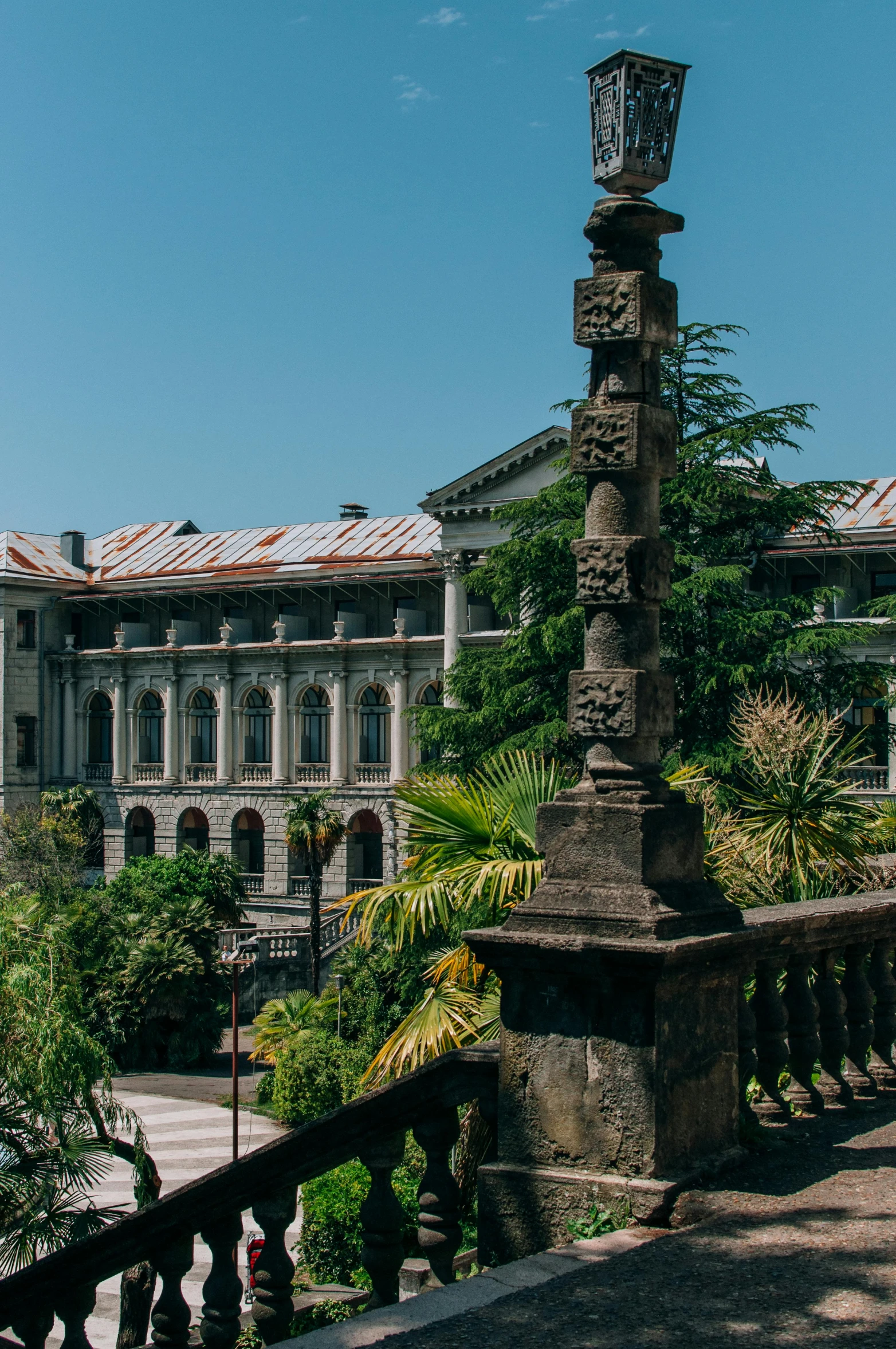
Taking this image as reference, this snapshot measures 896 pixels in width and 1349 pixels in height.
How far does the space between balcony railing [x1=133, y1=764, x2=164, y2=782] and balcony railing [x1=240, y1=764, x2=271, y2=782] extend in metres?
4.38

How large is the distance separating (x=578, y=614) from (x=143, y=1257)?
80.4ft

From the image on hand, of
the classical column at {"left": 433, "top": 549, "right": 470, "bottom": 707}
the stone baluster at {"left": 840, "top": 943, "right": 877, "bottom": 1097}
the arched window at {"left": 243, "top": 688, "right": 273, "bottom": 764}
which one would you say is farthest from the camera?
the arched window at {"left": 243, "top": 688, "right": 273, "bottom": 764}

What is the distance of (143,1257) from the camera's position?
526 cm

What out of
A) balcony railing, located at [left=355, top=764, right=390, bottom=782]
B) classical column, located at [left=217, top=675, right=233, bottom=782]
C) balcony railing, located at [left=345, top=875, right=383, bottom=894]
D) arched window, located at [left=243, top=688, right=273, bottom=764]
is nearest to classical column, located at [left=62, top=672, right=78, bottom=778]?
classical column, located at [left=217, top=675, right=233, bottom=782]

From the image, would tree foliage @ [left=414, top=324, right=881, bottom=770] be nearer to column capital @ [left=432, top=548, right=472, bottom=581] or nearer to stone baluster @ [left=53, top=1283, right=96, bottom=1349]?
column capital @ [left=432, top=548, right=472, bottom=581]

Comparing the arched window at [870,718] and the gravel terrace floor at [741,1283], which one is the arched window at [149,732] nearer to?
the arched window at [870,718]

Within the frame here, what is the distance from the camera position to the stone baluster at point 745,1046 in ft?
19.4

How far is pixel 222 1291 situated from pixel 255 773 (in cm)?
5798

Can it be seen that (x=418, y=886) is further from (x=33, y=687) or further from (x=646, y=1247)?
(x=33, y=687)

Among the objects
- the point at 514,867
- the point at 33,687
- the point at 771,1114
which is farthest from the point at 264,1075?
the point at 33,687

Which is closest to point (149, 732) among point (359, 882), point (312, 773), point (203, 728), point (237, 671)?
point (203, 728)

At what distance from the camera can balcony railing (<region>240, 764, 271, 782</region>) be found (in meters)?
62.2

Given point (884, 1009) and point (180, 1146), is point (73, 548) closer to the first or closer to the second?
point (180, 1146)

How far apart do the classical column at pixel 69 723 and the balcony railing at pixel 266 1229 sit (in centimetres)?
6368
